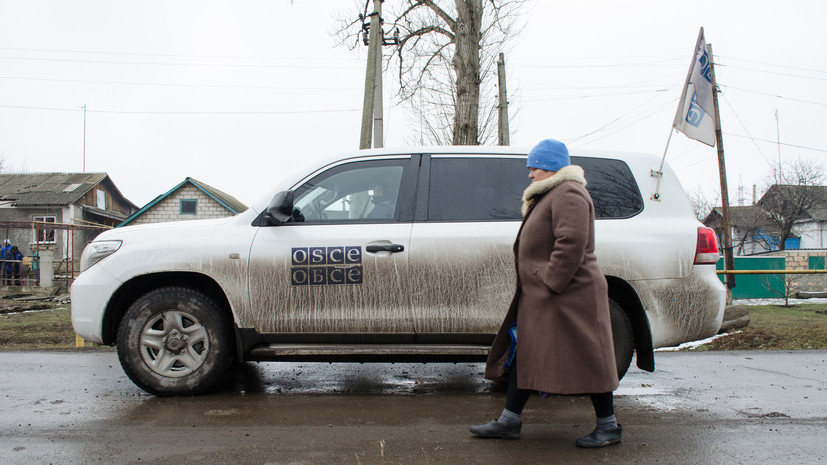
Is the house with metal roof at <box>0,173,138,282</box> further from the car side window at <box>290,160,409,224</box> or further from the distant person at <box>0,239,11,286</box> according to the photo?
the car side window at <box>290,160,409,224</box>

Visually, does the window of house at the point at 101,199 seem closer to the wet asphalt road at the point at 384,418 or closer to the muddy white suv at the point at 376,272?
the wet asphalt road at the point at 384,418

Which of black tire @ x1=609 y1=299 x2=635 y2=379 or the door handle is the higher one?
the door handle

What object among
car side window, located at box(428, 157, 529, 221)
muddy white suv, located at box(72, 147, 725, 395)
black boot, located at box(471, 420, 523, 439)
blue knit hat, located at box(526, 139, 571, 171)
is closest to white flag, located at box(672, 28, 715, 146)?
muddy white suv, located at box(72, 147, 725, 395)

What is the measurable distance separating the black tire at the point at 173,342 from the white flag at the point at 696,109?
4.32 metres

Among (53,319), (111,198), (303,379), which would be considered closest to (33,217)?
(111,198)

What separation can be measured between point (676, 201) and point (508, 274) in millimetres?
1346

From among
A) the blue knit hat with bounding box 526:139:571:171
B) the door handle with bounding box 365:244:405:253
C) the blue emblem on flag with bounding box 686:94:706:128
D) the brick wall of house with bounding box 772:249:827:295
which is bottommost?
the brick wall of house with bounding box 772:249:827:295

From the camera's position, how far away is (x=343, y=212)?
174 inches

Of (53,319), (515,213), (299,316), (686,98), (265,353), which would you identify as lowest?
(53,319)

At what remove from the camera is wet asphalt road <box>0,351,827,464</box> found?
321cm

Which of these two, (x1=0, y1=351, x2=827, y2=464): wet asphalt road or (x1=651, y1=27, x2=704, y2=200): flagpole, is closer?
(x1=0, y1=351, x2=827, y2=464): wet asphalt road

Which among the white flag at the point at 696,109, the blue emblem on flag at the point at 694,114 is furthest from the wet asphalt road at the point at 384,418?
the blue emblem on flag at the point at 694,114

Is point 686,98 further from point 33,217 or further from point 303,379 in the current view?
point 33,217

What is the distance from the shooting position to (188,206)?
3152 centimetres
